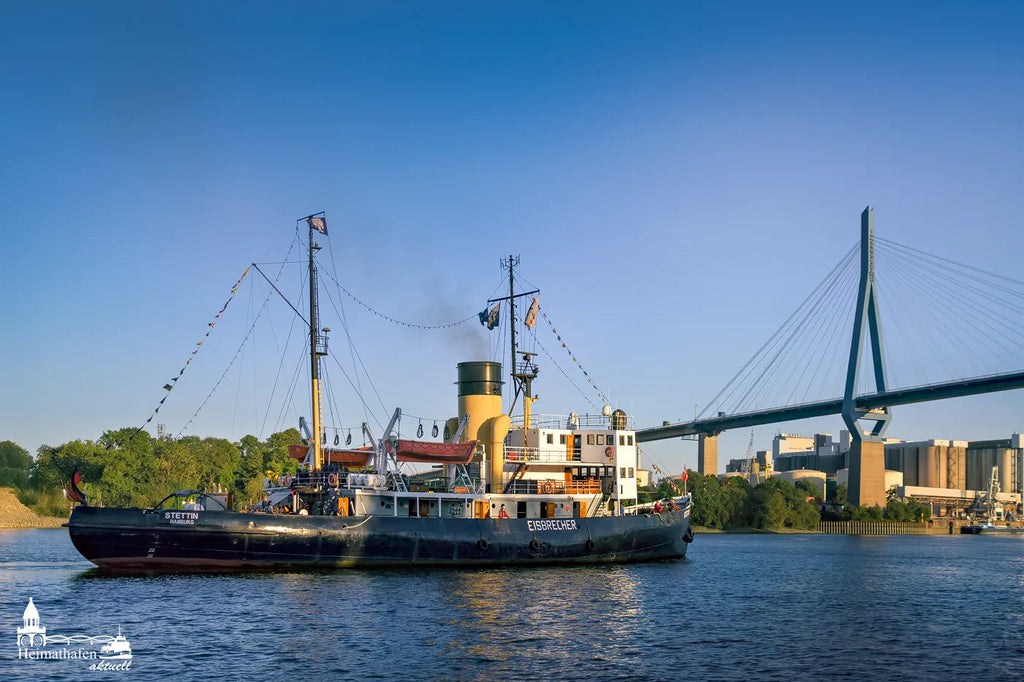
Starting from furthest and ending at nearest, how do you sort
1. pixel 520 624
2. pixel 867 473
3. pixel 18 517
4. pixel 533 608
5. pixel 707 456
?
pixel 707 456
pixel 867 473
pixel 18 517
pixel 533 608
pixel 520 624

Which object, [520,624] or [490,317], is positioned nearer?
[520,624]

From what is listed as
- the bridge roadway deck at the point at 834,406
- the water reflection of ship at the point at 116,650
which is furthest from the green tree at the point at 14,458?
the water reflection of ship at the point at 116,650

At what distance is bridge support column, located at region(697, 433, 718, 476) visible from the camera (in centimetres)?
15225

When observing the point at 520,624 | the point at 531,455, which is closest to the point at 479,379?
the point at 531,455

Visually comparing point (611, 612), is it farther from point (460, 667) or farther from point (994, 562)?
point (994, 562)

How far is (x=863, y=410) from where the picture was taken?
107188 millimetres

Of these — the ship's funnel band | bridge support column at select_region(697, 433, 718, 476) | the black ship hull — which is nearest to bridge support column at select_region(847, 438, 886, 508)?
bridge support column at select_region(697, 433, 718, 476)

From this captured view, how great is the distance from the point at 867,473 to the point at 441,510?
3136 inches

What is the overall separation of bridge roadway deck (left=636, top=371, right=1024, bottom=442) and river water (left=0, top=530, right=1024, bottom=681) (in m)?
56.6

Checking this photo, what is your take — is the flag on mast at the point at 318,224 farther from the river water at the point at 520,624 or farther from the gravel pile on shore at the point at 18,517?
the gravel pile on shore at the point at 18,517

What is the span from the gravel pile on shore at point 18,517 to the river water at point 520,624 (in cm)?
6139

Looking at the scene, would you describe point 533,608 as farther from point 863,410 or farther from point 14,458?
point 14,458

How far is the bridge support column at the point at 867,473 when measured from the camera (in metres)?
108

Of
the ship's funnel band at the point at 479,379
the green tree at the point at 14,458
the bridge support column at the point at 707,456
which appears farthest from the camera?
the bridge support column at the point at 707,456
